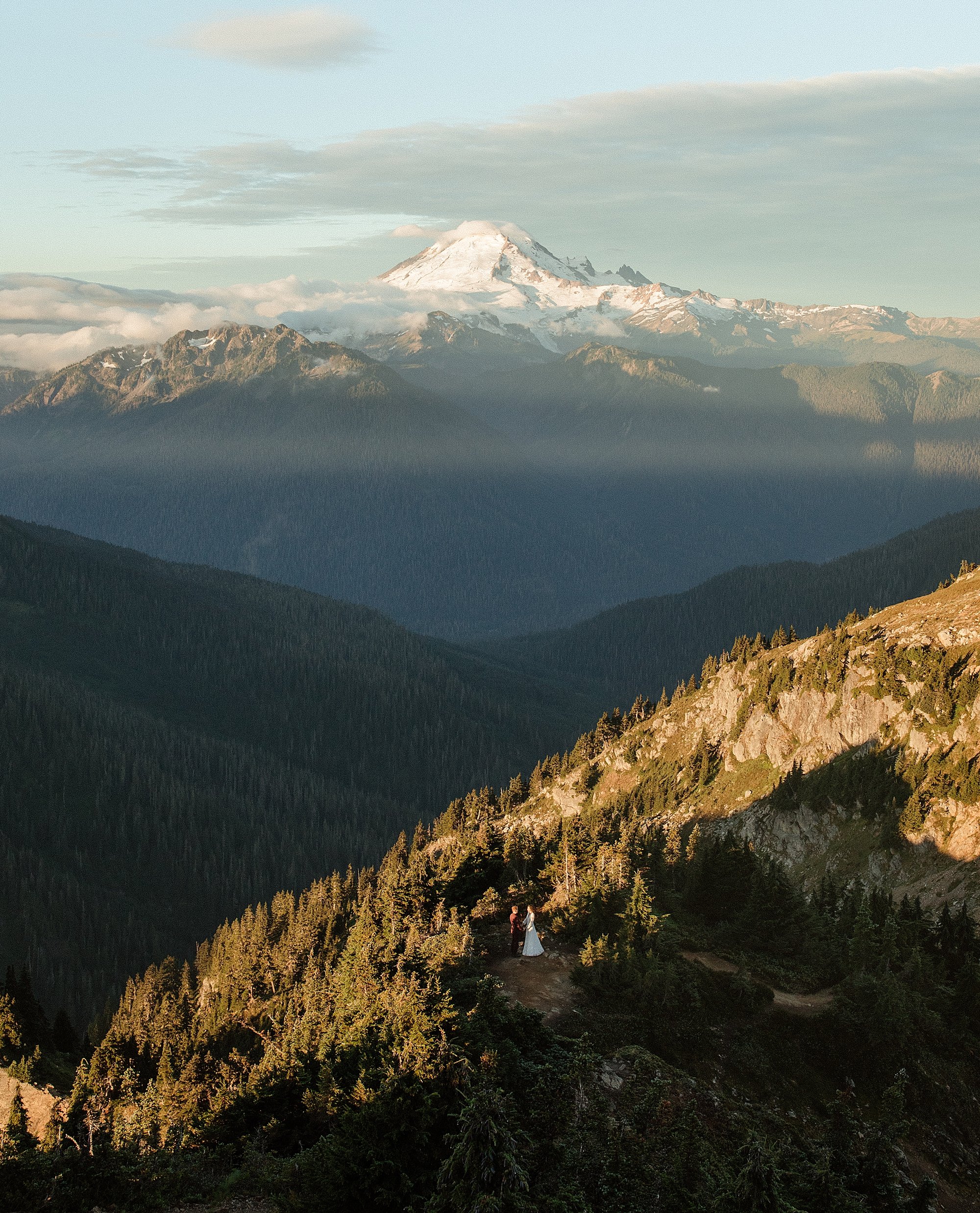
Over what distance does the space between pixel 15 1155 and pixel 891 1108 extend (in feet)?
128

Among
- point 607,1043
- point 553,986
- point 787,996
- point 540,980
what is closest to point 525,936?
point 540,980

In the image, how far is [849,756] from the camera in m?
122

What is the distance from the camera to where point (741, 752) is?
144 m

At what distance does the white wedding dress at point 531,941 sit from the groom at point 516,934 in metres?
0.71

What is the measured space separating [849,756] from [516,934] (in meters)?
69.6

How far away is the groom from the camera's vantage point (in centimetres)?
6206

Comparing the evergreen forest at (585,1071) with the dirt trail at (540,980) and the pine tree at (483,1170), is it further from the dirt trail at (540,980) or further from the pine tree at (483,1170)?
the dirt trail at (540,980)

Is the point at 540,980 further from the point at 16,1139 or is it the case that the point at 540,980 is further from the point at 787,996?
the point at 16,1139

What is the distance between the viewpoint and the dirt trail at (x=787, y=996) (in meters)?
62.5

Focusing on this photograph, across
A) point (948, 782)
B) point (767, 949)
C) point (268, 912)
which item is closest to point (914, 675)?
point (948, 782)

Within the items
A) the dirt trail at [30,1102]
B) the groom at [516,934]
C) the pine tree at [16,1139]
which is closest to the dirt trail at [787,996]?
the groom at [516,934]

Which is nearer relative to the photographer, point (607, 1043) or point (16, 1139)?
point (607, 1043)

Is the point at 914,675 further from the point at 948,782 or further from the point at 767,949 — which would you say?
the point at 767,949

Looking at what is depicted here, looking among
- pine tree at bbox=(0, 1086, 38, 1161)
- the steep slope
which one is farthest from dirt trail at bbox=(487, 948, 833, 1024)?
pine tree at bbox=(0, 1086, 38, 1161)
